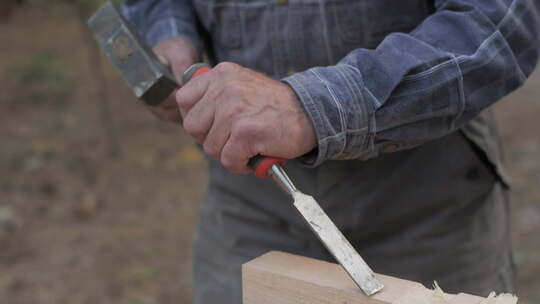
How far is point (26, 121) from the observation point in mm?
5273

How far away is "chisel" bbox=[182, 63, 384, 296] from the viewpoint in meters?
1.06

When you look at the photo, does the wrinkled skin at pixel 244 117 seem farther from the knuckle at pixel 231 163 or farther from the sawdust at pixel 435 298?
the sawdust at pixel 435 298

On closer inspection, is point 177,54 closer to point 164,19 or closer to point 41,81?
point 164,19

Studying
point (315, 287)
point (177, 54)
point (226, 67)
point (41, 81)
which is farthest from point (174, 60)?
point (41, 81)

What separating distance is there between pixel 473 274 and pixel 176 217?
266 centimetres

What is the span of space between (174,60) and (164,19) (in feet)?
0.62

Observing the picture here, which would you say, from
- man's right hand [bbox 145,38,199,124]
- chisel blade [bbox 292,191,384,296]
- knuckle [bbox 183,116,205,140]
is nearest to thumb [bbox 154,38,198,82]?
man's right hand [bbox 145,38,199,124]

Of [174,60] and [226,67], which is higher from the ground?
[226,67]

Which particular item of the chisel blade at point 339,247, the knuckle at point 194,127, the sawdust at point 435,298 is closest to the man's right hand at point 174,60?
the knuckle at point 194,127

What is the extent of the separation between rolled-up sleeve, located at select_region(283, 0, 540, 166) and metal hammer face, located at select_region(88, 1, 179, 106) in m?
0.40

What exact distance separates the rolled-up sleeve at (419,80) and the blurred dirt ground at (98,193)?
233cm

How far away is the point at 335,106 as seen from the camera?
118 centimetres

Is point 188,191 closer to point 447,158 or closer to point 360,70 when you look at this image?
point 447,158

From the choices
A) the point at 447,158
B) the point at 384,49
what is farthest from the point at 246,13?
the point at 447,158
